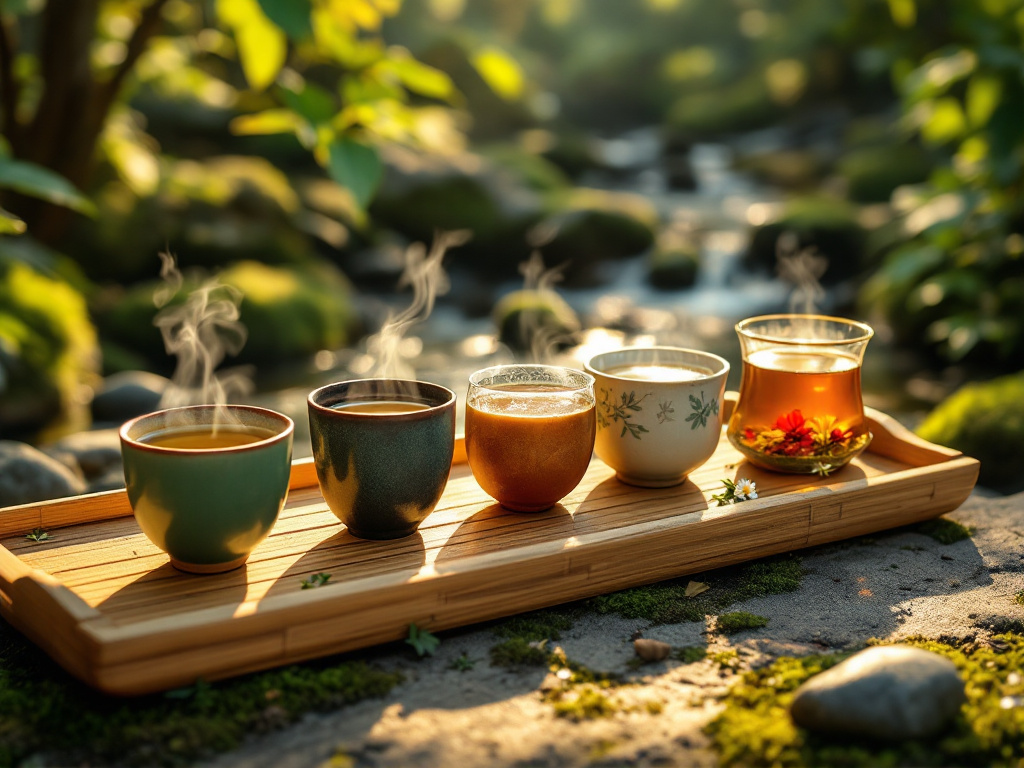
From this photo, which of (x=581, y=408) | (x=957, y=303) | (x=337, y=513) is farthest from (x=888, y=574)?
(x=957, y=303)

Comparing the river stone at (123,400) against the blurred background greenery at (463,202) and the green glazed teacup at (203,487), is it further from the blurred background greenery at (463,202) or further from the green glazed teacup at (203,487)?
the green glazed teacup at (203,487)

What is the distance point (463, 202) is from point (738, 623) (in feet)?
29.6

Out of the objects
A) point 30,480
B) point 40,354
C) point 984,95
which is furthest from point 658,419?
point 40,354

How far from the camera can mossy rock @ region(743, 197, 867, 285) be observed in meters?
9.89

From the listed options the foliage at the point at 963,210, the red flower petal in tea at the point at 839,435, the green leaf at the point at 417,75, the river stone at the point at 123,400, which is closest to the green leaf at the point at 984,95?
the foliage at the point at 963,210

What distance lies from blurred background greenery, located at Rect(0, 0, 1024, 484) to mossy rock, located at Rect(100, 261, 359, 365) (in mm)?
23

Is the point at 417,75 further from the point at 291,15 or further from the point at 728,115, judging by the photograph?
the point at 728,115

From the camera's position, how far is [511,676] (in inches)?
76.9

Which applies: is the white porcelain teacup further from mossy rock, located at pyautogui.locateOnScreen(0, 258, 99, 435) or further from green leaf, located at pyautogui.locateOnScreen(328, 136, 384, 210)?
mossy rock, located at pyautogui.locateOnScreen(0, 258, 99, 435)

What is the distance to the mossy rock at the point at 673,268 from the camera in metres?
9.83

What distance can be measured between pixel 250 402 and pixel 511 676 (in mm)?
4660

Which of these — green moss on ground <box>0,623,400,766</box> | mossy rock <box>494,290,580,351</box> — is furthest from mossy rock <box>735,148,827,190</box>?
green moss on ground <box>0,623,400,766</box>

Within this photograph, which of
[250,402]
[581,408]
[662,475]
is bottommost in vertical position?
[250,402]

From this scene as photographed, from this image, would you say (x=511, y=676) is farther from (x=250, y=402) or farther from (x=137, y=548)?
(x=250, y=402)
